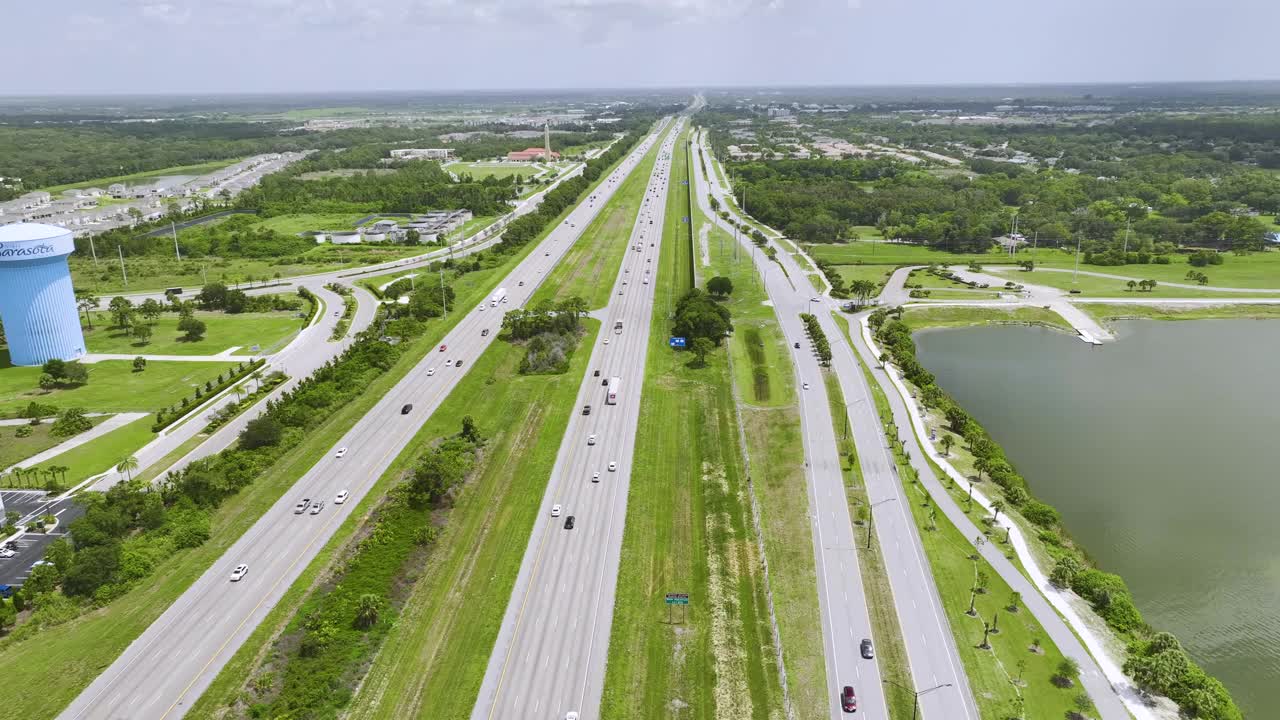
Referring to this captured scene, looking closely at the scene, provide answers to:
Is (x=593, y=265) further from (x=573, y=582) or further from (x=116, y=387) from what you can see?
(x=573, y=582)

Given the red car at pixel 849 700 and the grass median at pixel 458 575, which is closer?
the red car at pixel 849 700

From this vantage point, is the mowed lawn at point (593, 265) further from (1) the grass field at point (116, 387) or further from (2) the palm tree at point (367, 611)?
(2) the palm tree at point (367, 611)

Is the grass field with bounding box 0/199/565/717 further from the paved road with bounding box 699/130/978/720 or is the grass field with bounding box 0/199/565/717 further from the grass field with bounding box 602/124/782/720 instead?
the paved road with bounding box 699/130/978/720

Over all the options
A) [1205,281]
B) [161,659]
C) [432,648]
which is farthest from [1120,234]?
[161,659]

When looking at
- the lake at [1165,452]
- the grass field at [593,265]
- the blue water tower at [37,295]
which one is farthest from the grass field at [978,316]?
the blue water tower at [37,295]

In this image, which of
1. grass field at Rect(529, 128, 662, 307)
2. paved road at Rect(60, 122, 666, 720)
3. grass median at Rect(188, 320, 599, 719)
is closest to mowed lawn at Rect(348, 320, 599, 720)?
grass median at Rect(188, 320, 599, 719)

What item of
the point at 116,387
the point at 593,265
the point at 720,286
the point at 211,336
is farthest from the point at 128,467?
the point at 593,265

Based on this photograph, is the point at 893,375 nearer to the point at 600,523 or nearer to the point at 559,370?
the point at 559,370
